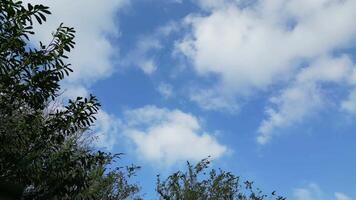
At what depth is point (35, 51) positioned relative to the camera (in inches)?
414

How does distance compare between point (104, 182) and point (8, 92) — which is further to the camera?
point (104, 182)

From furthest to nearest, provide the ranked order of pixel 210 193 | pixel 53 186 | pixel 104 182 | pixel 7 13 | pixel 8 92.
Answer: pixel 210 193 → pixel 104 182 → pixel 53 186 → pixel 8 92 → pixel 7 13

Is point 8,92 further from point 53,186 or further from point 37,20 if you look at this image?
point 53,186

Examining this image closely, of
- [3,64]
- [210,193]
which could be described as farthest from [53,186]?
[210,193]

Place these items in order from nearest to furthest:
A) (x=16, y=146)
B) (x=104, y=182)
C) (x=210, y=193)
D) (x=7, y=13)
→ (x=7, y=13)
(x=16, y=146)
(x=104, y=182)
(x=210, y=193)

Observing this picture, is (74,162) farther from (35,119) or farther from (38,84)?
(38,84)

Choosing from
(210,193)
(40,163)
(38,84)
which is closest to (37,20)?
(38,84)

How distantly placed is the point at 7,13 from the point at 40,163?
3889mm

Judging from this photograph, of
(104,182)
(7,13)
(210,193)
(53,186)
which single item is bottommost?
(53,186)

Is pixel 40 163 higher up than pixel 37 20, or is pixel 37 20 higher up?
pixel 37 20

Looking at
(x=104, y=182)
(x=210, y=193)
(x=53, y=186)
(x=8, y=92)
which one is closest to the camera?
(x=8, y=92)

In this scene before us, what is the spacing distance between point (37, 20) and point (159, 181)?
28.6 metres

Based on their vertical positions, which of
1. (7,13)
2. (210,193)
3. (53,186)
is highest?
(210,193)

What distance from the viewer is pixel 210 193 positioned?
35875mm
